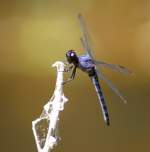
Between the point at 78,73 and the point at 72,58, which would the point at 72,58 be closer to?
the point at 72,58

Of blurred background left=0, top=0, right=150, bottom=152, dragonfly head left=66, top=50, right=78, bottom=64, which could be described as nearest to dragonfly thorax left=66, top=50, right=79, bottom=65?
dragonfly head left=66, top=50, right=78, bottom=64

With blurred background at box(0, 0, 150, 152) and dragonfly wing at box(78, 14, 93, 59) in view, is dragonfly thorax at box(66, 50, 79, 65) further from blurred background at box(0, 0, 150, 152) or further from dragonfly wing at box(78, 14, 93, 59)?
blurred background at box(0, 0, 150, 152)

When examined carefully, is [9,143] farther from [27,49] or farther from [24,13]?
[24,13]

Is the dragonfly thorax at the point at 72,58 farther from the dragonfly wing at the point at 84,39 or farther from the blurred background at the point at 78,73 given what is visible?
the blurred background at the point at 78,73

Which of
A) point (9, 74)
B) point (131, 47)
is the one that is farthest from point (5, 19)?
point (131, 47)

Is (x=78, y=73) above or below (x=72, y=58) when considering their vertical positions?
above

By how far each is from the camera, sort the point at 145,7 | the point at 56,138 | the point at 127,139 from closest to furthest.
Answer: the point at 56,138 → the point at 127,139 → the point at 145,7

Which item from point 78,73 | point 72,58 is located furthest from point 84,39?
point 78,73

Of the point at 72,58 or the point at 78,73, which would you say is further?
the point at 78,73
